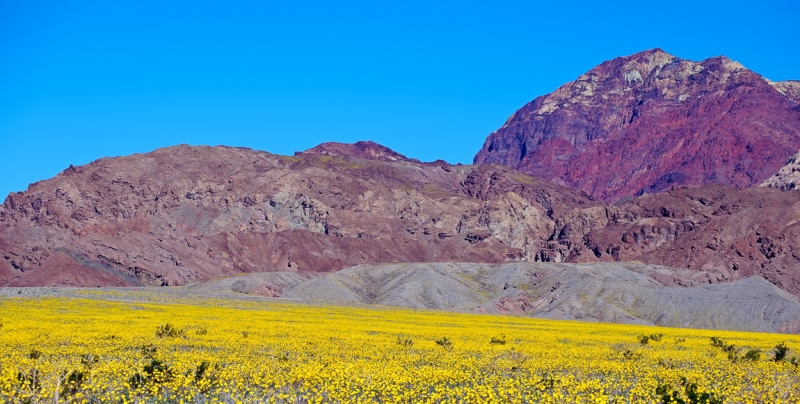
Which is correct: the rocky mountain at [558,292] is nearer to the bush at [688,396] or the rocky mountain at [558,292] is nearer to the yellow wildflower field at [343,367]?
the yellow wildflower field at [343,367]

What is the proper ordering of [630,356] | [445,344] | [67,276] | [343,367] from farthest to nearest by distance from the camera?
[67,276]
[445,344]
[630,356]
[343,367]

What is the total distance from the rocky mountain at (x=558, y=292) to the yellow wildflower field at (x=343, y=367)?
42.4 meters

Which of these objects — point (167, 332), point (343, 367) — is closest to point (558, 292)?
point (167, 332)

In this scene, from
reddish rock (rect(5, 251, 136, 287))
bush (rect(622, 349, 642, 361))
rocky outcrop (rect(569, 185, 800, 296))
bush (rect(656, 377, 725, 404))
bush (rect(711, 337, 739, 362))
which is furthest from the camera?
rocky outcrop (rect(569, 185, 800, 296))

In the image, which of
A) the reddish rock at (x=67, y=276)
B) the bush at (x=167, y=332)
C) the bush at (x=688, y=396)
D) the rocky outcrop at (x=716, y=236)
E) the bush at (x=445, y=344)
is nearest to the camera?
the bush at (x=688, y=396)

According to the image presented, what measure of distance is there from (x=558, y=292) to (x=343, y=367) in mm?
91370

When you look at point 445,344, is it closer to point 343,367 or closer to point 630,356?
point 630,356

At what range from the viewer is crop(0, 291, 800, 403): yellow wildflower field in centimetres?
2412

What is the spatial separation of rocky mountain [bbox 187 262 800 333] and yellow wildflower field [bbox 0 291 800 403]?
42.4m

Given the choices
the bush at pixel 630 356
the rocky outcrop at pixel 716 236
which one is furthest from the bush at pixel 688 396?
the rocky outcrop at pixel 716 236

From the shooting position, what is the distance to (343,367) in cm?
2994

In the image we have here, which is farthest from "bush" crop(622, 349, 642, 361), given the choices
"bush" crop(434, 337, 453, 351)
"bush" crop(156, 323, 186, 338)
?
"bush" crop(156, 323, 186, 338)

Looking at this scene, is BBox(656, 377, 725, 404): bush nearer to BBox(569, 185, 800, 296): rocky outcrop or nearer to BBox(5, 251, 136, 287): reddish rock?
BBox(569, 185, 800, 296): rocky outcrop

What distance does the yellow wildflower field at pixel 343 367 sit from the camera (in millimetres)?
24125
